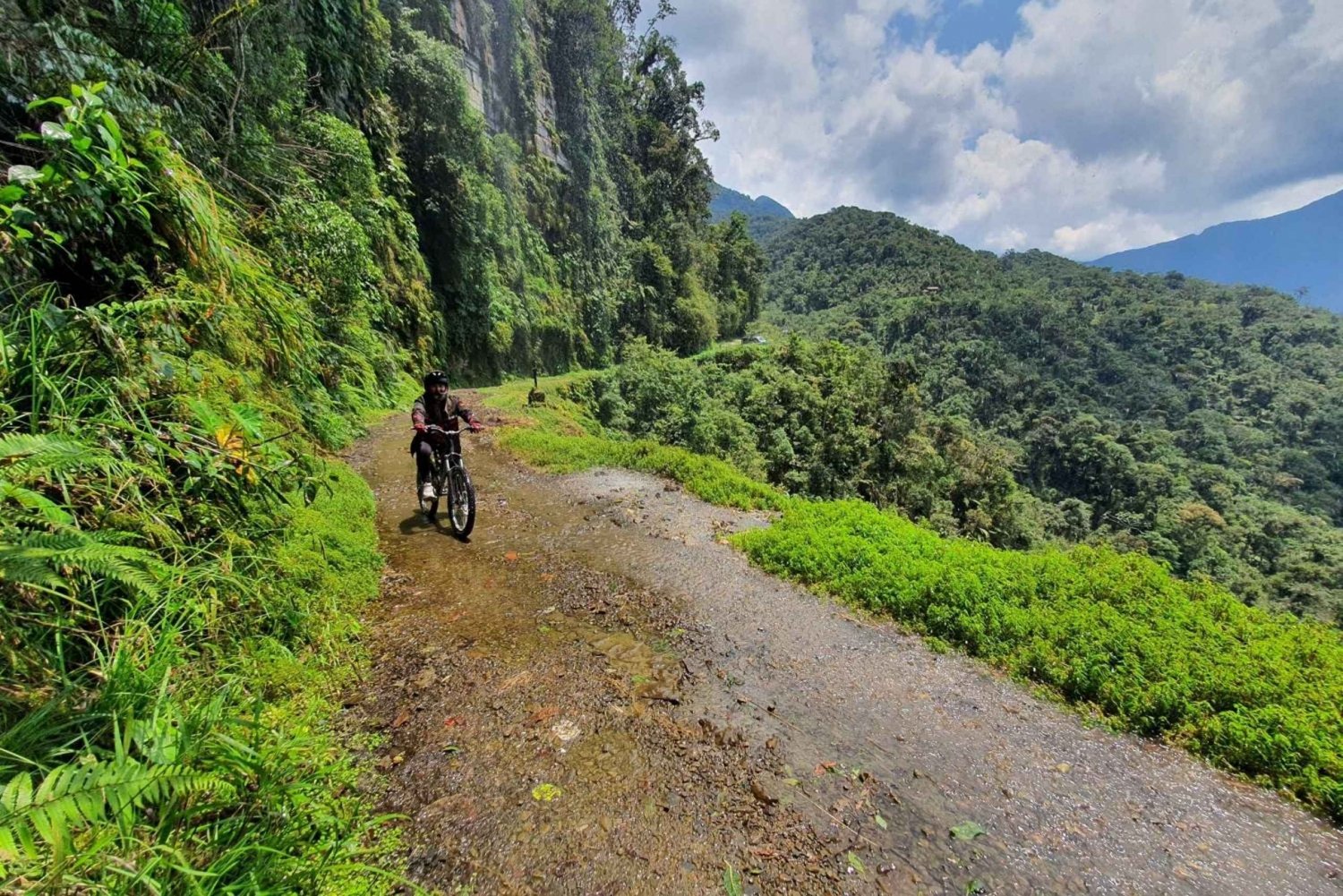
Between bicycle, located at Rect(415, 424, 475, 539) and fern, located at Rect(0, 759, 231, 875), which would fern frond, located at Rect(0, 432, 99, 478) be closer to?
fern, located at Rect(0, 759, 231, 875)

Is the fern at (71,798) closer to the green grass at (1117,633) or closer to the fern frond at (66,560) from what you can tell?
the fern frond at (66,560)

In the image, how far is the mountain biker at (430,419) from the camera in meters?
6.34

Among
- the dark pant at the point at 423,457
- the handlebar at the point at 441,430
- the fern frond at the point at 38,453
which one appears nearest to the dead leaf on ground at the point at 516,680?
the fern frond at the point at 38,453

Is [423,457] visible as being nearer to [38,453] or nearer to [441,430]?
[441,430]

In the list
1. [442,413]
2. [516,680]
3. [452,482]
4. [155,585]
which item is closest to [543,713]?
[516,680]

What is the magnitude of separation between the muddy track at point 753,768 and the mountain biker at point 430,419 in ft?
5.33

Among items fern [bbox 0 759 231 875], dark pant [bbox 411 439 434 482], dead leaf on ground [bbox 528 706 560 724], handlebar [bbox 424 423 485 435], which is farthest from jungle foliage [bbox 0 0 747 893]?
handlebar [bbox 424 423 485 435]

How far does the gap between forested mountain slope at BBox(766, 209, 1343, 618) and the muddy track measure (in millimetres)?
30580

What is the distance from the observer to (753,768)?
3129 millimetres

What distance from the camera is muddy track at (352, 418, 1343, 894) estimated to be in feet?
8.41

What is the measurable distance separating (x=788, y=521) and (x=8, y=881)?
6.46 meters

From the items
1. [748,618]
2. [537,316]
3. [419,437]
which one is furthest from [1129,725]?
[537,316]

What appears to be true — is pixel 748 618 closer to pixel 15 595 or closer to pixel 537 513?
pixel 537 513

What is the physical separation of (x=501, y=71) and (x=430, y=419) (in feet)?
103
